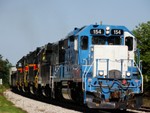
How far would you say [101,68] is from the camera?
18500 mm

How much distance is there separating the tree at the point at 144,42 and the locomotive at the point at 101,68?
14.7m

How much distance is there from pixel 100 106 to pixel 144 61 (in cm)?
1976

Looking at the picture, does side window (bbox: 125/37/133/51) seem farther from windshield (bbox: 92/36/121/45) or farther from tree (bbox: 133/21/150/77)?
tree (bbox: 133/21/150/77)

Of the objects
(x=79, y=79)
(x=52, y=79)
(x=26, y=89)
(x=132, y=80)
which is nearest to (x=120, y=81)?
(x=132, y=80)

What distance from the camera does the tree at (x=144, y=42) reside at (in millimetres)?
36406

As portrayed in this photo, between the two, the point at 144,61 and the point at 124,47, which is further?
the point at 144,61

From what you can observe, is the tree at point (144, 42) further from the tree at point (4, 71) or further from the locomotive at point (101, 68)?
the tree at point (4, 71)

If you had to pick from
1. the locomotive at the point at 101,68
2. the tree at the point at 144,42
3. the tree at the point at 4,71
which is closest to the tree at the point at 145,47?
the tree at the point at 144,42

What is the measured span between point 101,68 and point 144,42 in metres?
21.9

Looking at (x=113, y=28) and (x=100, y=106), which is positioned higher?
(x=113, y=28)

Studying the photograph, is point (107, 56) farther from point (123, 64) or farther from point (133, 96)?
point (133, 96)

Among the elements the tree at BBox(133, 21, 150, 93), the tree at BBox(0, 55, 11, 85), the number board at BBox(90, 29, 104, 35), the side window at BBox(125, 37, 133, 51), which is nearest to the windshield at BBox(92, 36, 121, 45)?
the number board at BBox(90, 29, 104, 35)

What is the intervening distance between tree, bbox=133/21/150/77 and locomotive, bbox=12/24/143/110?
1471 cm

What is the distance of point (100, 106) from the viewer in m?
17.3
